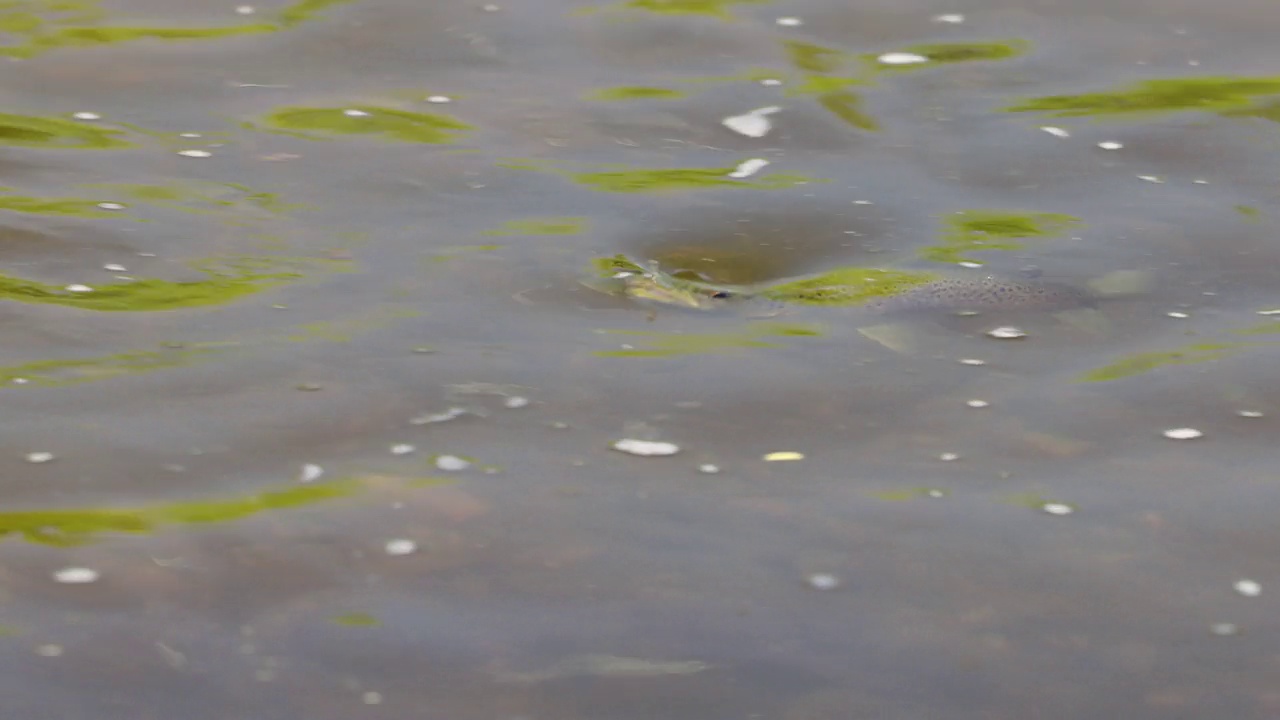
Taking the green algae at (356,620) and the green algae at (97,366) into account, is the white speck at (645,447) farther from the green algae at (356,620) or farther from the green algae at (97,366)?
the green algae at (97,366)

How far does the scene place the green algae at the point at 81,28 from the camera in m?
6.66

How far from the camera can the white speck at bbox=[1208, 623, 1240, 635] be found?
10.2 ft

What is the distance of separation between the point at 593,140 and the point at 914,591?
3.15 metres

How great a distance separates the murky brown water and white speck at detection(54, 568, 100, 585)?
11 mm

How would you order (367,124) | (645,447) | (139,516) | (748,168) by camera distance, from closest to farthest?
(139,516), (645,447), (748,168), (367,124)

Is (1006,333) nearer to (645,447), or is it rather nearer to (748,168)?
(645,447)

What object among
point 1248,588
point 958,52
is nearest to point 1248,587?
point 1248,588

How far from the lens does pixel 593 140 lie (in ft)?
19.6

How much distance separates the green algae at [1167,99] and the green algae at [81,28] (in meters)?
3.20

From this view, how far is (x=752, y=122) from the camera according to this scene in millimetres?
6160

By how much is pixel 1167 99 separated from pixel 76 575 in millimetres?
4670

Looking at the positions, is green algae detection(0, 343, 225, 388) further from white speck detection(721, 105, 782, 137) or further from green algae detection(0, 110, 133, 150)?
white speck detection(721, 105, 782, 137)

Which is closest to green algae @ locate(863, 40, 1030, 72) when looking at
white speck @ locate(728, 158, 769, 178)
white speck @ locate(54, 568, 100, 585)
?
white speck @ locate(728, 158, 769, 178)

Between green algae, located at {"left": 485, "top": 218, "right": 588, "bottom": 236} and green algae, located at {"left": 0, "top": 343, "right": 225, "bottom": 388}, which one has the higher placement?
green algae, located at {"left": 485, "top": 218, "right": 588, "bottom": 236}
